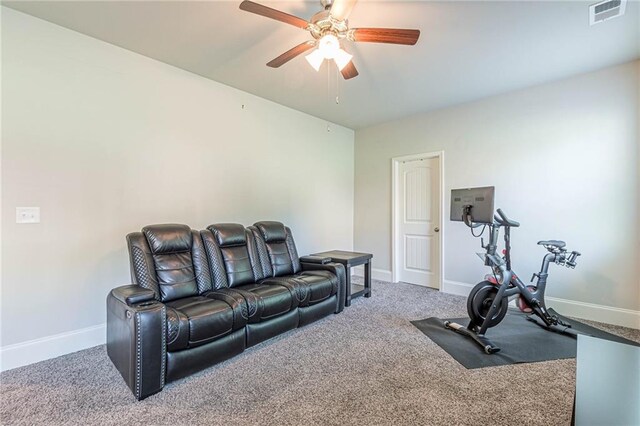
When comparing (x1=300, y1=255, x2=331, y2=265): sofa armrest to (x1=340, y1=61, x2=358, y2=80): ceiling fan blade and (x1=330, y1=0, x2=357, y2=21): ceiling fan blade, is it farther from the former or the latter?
(x1=330, y1=0, x2=357, y2=21): ceiling fan blade

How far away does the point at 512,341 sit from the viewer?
9.19 feet

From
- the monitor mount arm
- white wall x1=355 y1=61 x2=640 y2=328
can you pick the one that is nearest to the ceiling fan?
the monitor mount arm

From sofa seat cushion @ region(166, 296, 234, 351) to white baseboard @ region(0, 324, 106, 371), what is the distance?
3.05 ft

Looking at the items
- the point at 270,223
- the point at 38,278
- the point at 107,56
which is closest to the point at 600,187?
→ the point at 270,223

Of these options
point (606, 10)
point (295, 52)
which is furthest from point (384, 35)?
point (606, 10)

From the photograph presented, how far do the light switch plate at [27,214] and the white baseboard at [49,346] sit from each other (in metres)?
0.98

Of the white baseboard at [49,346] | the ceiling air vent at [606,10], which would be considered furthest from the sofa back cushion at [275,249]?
the ceiling air vent at [606,10]

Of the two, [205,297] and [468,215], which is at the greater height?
[468,215]

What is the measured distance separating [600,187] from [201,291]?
436 cm

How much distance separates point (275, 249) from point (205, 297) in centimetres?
117

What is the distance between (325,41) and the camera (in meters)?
2.14

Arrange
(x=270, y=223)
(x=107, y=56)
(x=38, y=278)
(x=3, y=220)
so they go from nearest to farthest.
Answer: (x=3, y=220)
(x=38, y=278)
(x=107, y=56)
(x=270, y=223)

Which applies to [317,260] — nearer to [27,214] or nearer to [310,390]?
[310,390]

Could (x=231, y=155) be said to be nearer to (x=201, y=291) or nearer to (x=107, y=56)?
(x=107, y=56)
